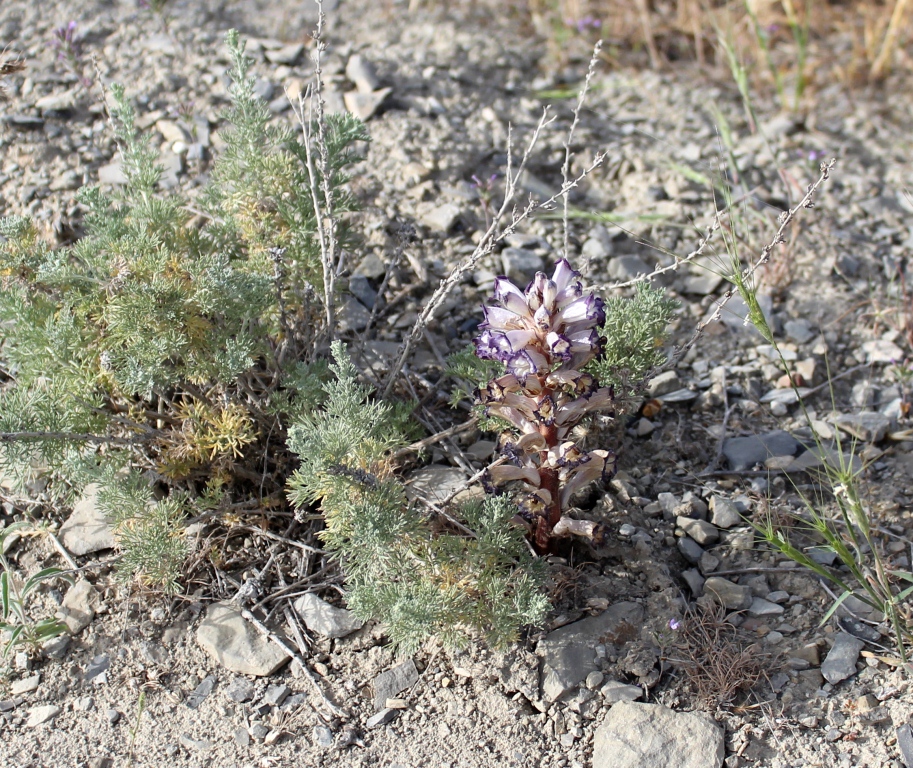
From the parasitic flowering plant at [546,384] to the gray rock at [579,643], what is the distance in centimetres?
30

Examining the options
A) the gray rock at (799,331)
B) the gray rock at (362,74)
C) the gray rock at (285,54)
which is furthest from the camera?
the gray rock at (285,54)

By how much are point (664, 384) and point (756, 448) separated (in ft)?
1.45

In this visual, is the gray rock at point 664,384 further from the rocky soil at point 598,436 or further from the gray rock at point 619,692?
the gray rock at point 619,692

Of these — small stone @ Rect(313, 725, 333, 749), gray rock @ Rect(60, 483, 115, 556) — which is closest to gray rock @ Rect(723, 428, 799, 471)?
small stone @ Rect(313, 725, 333, 749)

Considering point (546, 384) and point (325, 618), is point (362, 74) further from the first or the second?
point (325, 618)

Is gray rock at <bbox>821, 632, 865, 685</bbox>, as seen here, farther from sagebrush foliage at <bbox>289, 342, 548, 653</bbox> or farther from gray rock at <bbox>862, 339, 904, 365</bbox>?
gray rock at <bbox>862, 339, 904, 365</bbox>

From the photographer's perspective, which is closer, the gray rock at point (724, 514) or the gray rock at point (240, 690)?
the gray rock at point (240, 690)

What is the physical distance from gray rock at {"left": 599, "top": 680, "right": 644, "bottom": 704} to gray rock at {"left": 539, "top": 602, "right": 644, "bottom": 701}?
0.07 metres

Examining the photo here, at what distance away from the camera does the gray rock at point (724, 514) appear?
3201 mm

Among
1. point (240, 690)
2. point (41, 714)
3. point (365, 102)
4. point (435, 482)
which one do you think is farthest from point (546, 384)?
point (365, 102)

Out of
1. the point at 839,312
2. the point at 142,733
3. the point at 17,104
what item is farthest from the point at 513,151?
the point at 142,733

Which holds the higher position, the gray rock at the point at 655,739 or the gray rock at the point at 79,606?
the gray rock at the point at 79,606

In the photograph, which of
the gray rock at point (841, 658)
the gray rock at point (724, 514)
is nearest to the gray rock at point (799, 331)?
the gray rock at point (724, 514)

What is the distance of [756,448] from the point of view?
3480mm
